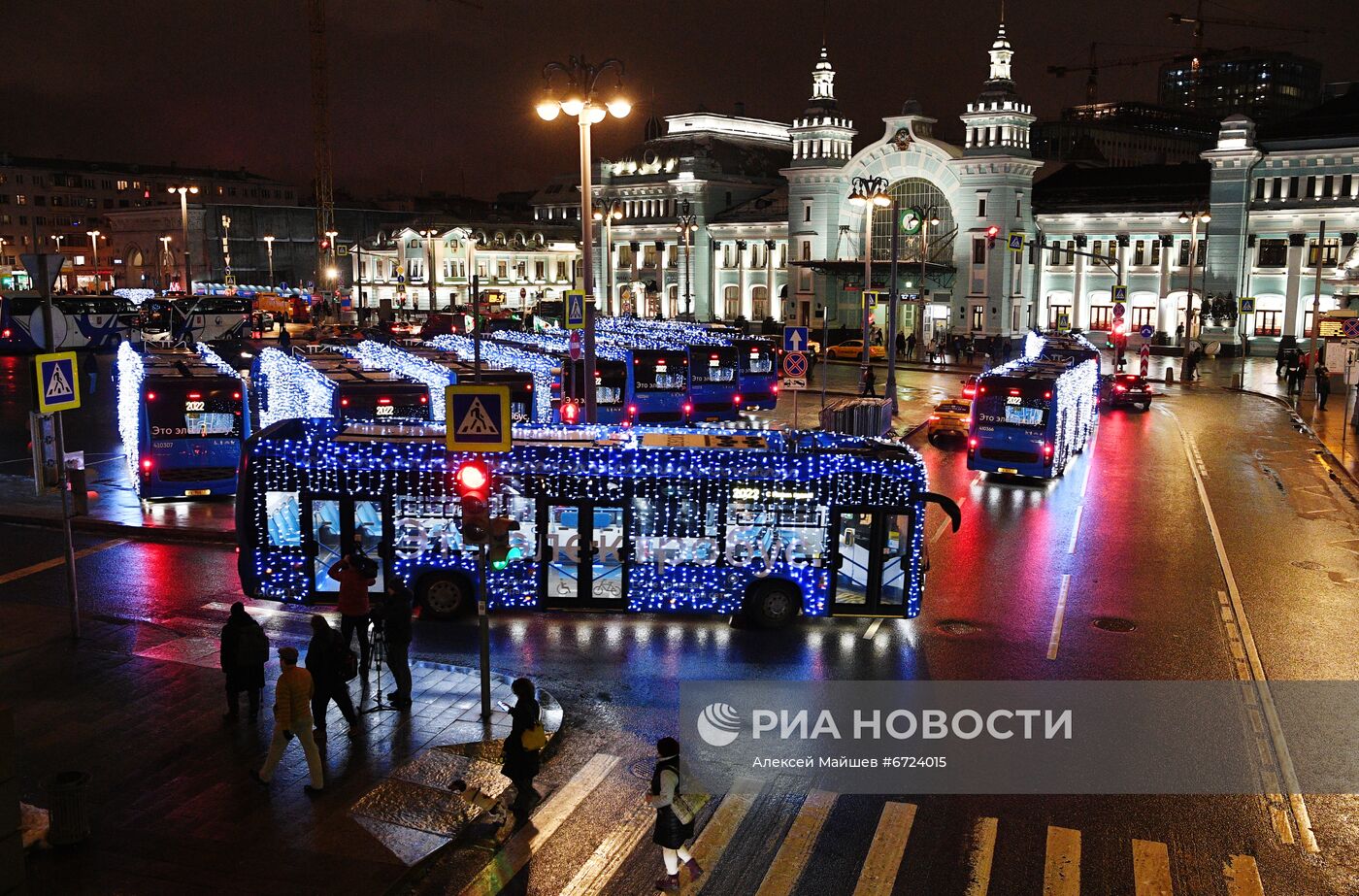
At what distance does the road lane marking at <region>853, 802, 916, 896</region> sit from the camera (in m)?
9.33

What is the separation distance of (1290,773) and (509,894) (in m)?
7.82

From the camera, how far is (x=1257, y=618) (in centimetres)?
1691

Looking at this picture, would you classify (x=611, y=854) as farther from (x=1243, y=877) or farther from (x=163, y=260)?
(x=163, y=260)

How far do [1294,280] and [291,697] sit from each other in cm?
7691

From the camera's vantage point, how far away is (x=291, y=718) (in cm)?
1097

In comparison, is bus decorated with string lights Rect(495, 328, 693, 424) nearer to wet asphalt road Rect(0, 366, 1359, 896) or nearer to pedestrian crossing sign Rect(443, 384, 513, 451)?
wet asphalt road Rect(0, 366, 1359, 896)

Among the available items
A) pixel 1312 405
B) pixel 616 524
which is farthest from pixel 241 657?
pixel 1312 405

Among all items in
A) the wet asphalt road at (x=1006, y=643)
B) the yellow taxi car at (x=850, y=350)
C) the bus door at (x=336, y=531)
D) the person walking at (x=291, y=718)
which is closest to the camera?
the wet asphalt road at (x=1006, y=643)

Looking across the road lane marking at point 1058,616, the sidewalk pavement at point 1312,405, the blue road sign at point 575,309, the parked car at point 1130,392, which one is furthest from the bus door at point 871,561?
the parked car at point 1130,392

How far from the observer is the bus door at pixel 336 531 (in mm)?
16391

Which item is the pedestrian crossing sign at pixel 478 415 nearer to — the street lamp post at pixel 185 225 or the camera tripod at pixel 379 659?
the camera tripod at pixel 379 659

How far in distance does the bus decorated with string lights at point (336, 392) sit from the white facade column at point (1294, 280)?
63.3 metres

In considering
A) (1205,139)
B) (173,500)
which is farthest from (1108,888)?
(1205,139)

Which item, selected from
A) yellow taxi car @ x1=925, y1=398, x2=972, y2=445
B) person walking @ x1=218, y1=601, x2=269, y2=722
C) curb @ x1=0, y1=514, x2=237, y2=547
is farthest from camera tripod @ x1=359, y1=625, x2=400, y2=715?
yellow taxi car @ x1=925, y1=398, x2=972, y2=445
